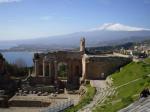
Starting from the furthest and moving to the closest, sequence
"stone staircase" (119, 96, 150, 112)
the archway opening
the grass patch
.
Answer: the archway opening
the grass patch
"stone staircase" (119, 96, 150, 112)

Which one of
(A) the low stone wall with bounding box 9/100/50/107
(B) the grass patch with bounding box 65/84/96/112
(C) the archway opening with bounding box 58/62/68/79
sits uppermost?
(B) the grass patch with bounding box 65/84/96/112

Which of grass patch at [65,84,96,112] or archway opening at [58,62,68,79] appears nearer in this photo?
grass patch at [65,84,96,112]

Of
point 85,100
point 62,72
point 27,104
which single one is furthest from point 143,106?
point 62,72

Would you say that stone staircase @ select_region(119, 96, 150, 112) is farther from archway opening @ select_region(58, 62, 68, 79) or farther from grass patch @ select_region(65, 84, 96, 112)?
archway opening @ select_region(58, 62, 68, 79)

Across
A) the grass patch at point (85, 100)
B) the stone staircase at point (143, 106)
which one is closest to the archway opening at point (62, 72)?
the grass patch at point (85, 100)

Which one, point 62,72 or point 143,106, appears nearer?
point 143,106

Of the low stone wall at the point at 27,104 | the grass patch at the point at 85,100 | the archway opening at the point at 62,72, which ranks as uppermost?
the grass patch at the point at 85,100

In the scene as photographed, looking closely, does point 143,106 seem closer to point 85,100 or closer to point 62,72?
point 85,100

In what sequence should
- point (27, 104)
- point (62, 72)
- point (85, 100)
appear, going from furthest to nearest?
point (62, 72) → point (27, 104) → point (85, 100)

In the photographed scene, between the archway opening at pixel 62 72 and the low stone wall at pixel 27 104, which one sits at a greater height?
the archway opening at pixel 62 72

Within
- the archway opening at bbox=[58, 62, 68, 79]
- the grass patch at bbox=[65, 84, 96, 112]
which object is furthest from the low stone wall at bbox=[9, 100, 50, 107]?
the archway opening at bbox=[58, 62, 68, 79]

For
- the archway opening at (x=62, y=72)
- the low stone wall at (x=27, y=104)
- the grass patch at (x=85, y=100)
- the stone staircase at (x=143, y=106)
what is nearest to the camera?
the stone staircase at (x=143, y=106)

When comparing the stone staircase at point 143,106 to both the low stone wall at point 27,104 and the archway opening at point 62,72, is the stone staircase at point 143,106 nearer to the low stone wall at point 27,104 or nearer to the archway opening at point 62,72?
the low stone wall at point 27,104

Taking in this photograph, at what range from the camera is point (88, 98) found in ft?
124
